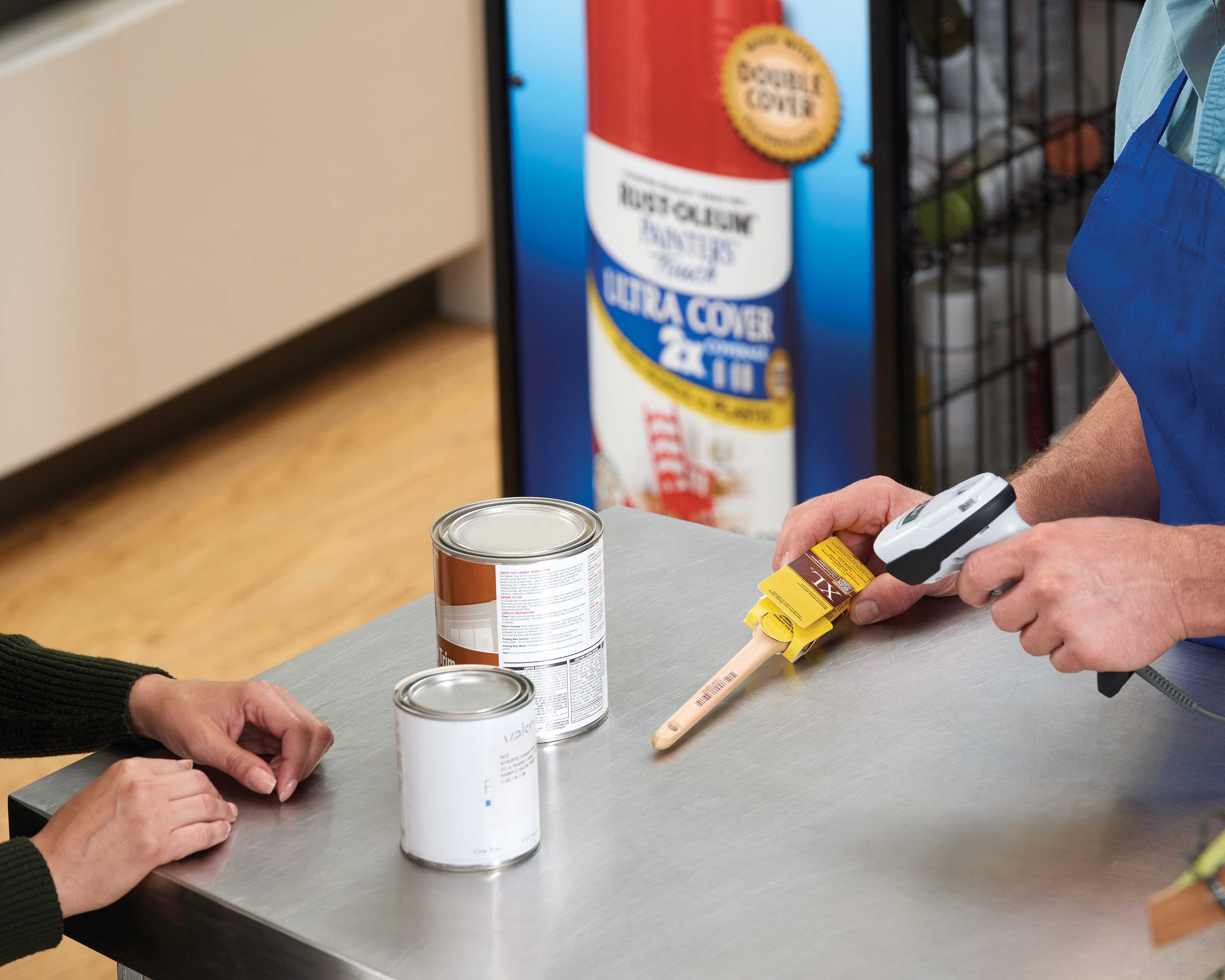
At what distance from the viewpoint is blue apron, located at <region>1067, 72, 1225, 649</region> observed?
1.15 metres

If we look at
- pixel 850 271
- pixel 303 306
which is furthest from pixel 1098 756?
pixel 303 306

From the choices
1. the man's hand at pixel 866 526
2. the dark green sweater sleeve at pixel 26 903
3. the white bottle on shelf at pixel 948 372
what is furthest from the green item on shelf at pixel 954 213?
the dark green sweater sleeve at pixel 26 903

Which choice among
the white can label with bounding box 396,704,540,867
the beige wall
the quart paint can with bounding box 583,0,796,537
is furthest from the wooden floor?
the white can label with bounding box 396,704,540,867

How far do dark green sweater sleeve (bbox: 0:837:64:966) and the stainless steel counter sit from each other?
39 mm

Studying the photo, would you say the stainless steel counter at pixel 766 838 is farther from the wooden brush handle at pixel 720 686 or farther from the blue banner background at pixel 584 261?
the blue banner background at pixel 584 261

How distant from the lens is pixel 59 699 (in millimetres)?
1137

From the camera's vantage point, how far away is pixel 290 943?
0.86 m

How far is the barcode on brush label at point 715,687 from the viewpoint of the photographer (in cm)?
105

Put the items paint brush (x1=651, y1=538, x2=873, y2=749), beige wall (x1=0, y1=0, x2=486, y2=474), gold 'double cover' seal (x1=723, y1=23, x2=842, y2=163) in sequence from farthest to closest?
beige wall (x1=0, y1=0, x2=486, y2=474) < gold 'double cover' seal (x1=723, y1=23, x2=842, y2=163) < paint brush (x1=651, y1=538, x2=873, y2=749)

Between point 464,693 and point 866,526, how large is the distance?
442 mm

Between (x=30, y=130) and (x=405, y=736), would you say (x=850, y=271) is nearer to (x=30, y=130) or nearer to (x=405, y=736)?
(x=405, y=736)

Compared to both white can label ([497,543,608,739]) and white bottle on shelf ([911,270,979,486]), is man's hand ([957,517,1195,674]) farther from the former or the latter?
white bottle on shelf ([911,270,979,486])

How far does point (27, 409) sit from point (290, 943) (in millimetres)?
2524

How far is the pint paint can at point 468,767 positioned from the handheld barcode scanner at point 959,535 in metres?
0.28
